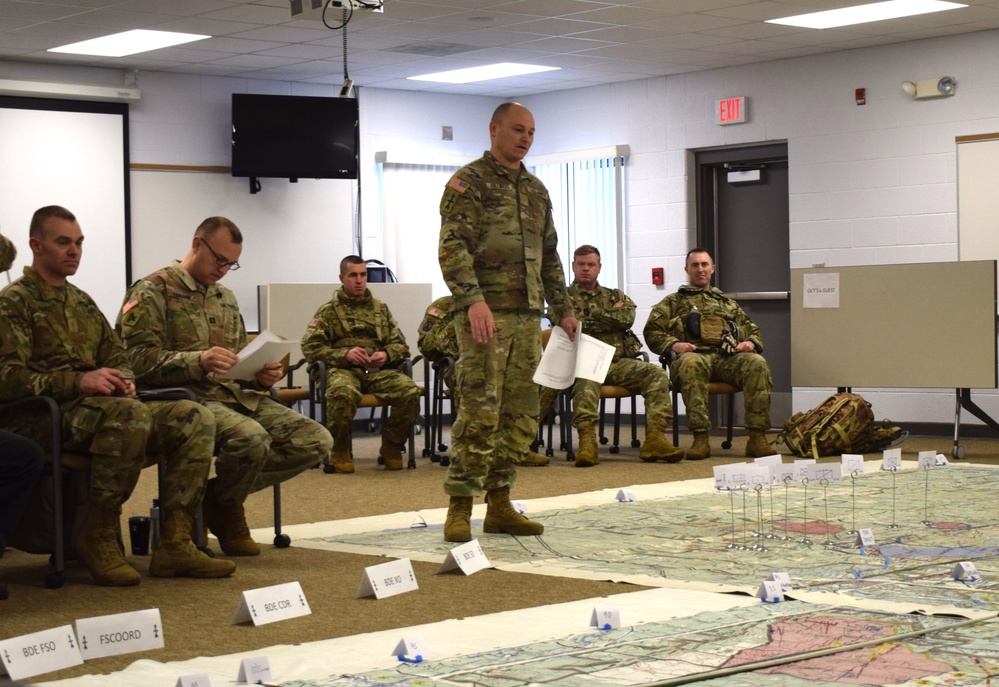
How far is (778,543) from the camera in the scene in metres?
4.48

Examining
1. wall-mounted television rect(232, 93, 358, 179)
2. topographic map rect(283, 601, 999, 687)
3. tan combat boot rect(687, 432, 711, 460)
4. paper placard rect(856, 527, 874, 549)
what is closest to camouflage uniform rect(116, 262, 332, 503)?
topographic map rect(283, 601, 999, 687)

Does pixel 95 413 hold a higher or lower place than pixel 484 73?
lower

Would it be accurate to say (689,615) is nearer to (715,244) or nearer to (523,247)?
(523,247)

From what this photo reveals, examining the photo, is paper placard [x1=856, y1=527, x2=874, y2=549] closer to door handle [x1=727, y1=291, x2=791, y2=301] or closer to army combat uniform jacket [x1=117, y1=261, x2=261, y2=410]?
army combat uniform jacket [x1=117, y1=261, x2=261, y2=410]

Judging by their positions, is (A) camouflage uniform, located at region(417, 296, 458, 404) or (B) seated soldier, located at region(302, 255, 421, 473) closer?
(B) seated soldier, located at region(302, 255, 421, 473)

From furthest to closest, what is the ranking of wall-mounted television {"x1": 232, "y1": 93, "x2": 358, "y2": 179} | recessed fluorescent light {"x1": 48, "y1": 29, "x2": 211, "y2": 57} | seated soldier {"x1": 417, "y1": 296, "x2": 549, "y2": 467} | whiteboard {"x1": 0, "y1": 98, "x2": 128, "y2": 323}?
wall-mounted television {"x1": 232, "y1": 93, "x2": 358, "y2": 179} < whiteboard {"x1": 0, "y1": 98, "x2": 128, "y2": 323} < recessed fluorescent light {"x1": 48, "y1": 29, "x2": 211, "y2": 57} < seated soldier {"x1": 417, "y1": 296, "x2": 549, "y2": 467}

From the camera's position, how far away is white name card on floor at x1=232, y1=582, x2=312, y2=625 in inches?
134

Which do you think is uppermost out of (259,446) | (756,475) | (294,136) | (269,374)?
(294,136)

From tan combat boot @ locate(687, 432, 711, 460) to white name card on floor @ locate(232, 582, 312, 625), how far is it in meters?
4.56

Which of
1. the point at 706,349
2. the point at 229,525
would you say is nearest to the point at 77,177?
the point at 706,349

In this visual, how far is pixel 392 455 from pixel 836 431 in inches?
100

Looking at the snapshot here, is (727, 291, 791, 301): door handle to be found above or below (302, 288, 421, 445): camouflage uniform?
above

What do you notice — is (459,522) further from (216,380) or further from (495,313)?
(216,380)

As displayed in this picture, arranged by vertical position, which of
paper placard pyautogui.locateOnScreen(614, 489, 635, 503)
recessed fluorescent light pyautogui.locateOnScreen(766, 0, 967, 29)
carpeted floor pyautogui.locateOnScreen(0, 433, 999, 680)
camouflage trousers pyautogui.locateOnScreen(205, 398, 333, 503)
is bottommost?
paper placard pyautogui.locateOnScreen(614, 489, 635, 503)
